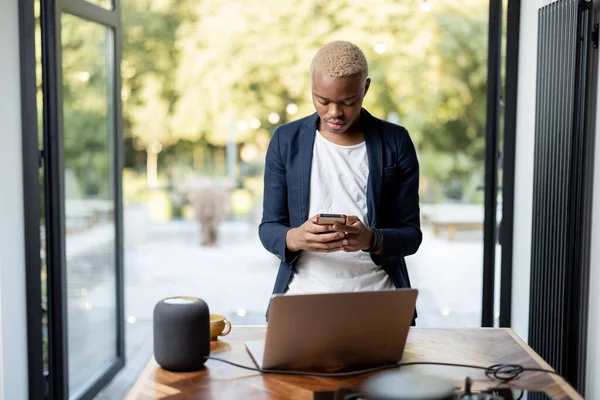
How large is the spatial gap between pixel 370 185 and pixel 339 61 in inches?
13.8

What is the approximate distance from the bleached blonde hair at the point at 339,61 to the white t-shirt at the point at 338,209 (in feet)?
0.83

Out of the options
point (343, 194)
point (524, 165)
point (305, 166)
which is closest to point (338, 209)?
point (343, 194)

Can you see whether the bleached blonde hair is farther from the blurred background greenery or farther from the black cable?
the blurred background greenery

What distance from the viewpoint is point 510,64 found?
308cm

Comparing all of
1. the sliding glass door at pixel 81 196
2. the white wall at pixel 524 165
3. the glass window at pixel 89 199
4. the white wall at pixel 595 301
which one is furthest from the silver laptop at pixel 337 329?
the glass window at pixel 89 199

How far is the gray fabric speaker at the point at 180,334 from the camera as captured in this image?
148 cm

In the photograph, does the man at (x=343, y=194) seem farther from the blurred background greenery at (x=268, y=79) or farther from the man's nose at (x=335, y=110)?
the blurred background greenery at (x=268, y=79)

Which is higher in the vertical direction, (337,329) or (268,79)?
(268,79)

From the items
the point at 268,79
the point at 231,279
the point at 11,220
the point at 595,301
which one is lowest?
the point at 231,279

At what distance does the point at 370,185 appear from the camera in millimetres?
1869

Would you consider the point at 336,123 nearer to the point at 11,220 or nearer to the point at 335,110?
the point at 335,110

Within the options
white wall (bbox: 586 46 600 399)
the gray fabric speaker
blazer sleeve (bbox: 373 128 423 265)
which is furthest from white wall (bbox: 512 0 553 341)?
the gray fabric speaker

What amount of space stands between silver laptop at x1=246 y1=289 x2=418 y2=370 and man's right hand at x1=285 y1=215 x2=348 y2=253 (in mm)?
297

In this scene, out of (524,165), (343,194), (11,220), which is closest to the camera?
(343,194)
